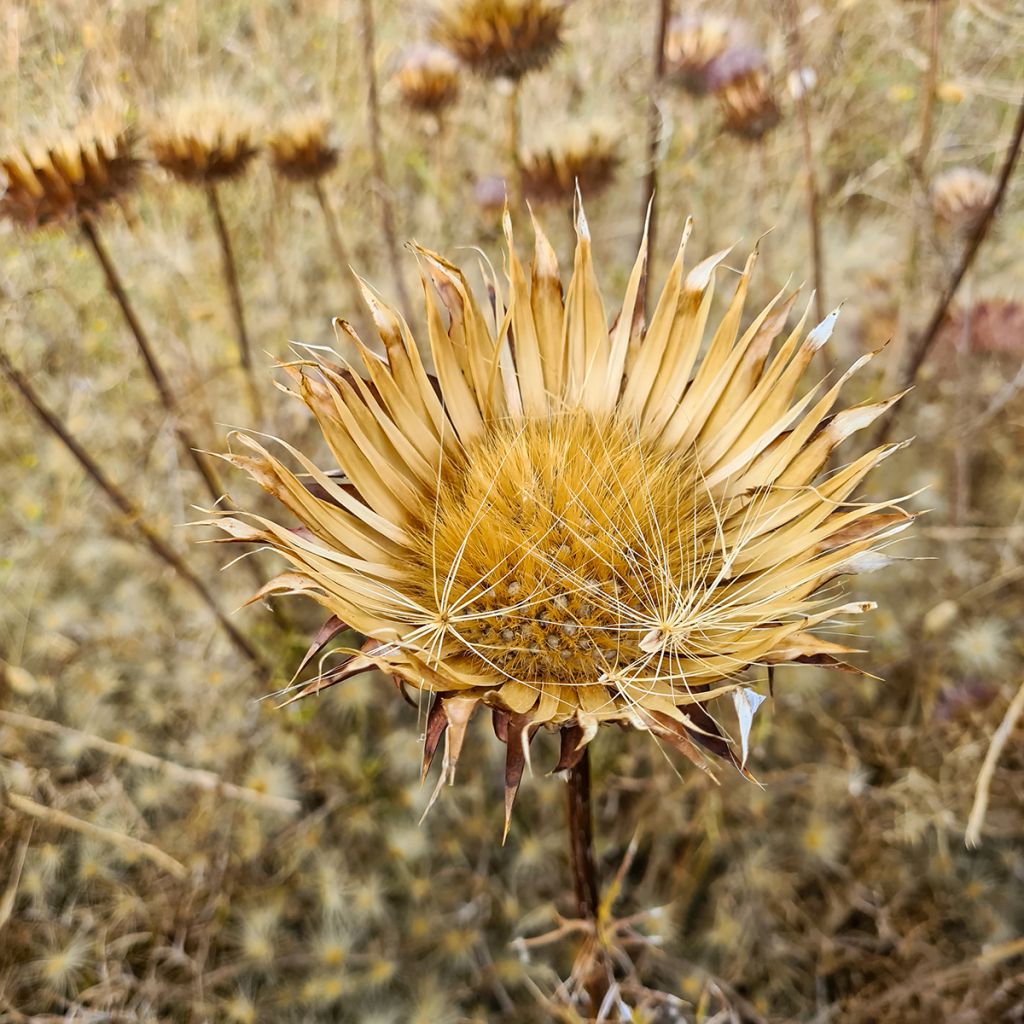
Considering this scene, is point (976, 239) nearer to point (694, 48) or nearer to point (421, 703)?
point (694, 48)

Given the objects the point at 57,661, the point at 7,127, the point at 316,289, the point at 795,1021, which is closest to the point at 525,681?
the point at 795,1021

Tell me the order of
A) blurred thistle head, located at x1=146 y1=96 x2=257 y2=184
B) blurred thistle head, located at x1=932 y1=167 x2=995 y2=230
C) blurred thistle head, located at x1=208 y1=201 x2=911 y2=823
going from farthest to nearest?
blurred thistle head, located at x1=932 y1=167 x2=995 y2=230, blurred thistle head, located at x1=146 y1=96 x2=257 y2=184, blurred thistle head, located at x1=208 y1=201 x2=911 y2=823

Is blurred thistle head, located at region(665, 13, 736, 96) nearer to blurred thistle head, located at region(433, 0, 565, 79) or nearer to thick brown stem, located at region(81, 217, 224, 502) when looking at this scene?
blurred thistle head, located at region(433, 0, 565, 79)

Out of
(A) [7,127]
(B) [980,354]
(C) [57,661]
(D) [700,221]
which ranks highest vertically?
(A) [7,127]

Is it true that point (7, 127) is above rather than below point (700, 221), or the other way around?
above

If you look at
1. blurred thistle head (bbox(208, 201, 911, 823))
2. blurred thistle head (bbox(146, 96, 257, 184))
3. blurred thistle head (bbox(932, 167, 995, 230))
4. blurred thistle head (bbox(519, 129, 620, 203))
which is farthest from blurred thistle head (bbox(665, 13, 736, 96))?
blurred thistle head (bbox(208, 201, 911, 823))

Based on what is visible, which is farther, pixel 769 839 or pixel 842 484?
pixel 769 839

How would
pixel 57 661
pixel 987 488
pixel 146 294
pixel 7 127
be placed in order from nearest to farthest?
pixel 7 127 → pixel 57 661 → pixel 987 488 → pixel 146 294

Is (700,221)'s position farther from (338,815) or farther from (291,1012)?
(291,1012)
